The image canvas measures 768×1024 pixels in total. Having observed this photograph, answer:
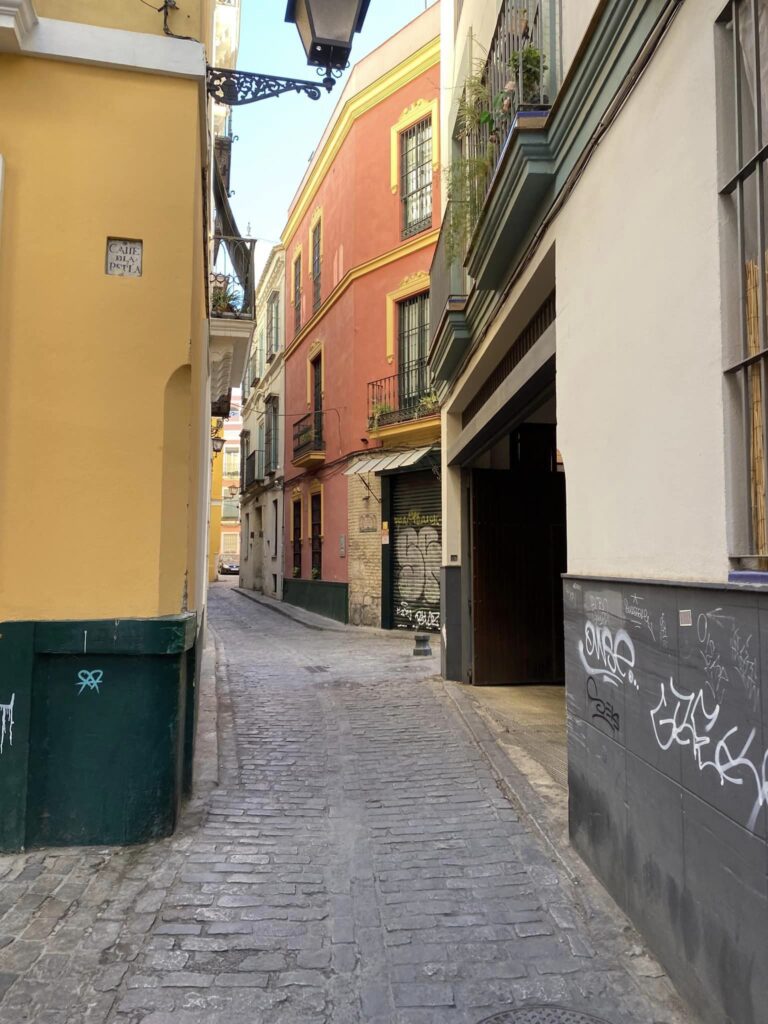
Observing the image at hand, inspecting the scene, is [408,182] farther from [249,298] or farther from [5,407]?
[5,407]

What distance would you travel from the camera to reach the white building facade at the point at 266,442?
26547mm

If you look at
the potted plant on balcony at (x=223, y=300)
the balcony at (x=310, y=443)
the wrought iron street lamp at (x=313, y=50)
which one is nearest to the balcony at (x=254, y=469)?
the balcony at (x=310, y=443)

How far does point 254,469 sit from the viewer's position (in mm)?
30844

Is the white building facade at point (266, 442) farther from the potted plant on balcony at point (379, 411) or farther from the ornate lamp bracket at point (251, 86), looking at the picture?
the ornate lamp bracket at point (251, 86)

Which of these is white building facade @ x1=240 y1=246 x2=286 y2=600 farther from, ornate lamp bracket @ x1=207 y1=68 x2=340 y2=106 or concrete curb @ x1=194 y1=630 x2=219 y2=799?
ornate lamp bracket @ x1=207 y1=68 x2=340 y2=106

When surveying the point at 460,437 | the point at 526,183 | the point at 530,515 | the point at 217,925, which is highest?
the point at 526,183

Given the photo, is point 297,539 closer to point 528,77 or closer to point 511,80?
point 511,80

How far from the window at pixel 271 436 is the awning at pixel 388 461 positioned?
8.83 meters

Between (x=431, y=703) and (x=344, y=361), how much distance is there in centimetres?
1230

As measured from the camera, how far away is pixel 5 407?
450 cm

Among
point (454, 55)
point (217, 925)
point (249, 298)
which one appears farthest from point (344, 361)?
point (217, 925)

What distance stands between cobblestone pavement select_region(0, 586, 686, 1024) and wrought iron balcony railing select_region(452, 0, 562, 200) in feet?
14.3

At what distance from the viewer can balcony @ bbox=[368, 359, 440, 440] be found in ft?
53.0

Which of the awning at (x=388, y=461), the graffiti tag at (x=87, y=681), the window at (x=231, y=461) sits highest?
the window at (x=231, y=461)
